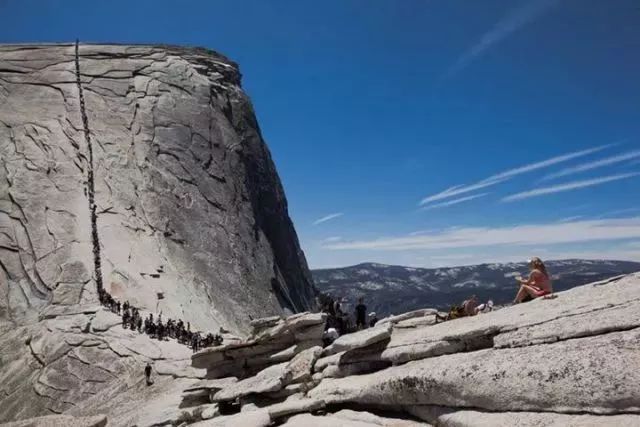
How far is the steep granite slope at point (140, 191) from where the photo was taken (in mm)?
42469

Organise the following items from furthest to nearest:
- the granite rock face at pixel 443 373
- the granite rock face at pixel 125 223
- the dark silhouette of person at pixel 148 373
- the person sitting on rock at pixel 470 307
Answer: the granite rock face at pixel 125 223 → the dark silhouette of person at pixel 148 373 → the person sitting on rock at pixel 470 307 → the granite rock face at pixel 443 373

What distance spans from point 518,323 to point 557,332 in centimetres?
113

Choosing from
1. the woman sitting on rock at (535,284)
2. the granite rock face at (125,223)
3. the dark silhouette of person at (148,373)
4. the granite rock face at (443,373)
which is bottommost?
the dark silhouette of person at (148,373)

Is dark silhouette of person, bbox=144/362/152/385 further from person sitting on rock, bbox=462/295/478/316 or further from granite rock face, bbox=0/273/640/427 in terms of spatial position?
person sitting on rock, bbox=462/295/478/316

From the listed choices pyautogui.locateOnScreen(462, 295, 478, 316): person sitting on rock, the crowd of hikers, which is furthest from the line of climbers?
pyautogui.locateOnScreen(462, 295, 478, 316): person sitting on rock

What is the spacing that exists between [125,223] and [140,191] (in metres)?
7.37

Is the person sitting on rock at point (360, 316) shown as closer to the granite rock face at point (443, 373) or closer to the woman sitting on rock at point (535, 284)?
the granite rock face at point (443, 373)

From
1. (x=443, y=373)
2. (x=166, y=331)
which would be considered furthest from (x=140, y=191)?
(x=443, y=373)

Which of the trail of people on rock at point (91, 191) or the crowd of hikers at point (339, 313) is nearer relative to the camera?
the crowd of hikers at point (339, 313)

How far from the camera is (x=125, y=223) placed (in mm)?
49531

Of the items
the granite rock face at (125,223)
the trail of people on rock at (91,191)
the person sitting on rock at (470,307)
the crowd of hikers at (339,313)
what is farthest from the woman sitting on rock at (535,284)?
the trail of people on rock at (91,191)

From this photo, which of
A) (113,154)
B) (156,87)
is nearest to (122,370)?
(113,154)

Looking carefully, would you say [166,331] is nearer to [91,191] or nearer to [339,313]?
[339,313]

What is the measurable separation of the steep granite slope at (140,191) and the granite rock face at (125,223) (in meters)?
0.19
